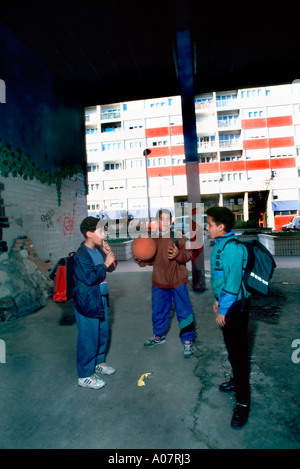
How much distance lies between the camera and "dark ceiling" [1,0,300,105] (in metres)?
5.05

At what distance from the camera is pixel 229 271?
223 centimetres

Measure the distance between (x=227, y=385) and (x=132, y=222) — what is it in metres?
34.2

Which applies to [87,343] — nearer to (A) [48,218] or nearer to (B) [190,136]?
(A) [48,218]

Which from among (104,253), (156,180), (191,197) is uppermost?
(156,180)

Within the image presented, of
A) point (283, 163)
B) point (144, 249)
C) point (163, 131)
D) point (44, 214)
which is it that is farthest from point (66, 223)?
point (283, 163)

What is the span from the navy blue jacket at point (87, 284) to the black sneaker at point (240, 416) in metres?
1.41

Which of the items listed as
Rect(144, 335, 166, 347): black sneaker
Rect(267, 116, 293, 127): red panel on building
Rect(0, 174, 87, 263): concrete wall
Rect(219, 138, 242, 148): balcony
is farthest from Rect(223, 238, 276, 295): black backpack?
Rect(267, 116, 293, 127): red panel on building

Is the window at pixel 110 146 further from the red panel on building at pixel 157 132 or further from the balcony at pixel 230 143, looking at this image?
the balcony at pixel 230 143

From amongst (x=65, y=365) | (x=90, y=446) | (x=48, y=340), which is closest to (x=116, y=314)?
(x=48, y=340)

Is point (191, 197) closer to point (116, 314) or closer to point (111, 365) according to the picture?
point (116, 314)

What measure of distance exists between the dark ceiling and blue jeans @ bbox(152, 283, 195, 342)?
4.59 meters

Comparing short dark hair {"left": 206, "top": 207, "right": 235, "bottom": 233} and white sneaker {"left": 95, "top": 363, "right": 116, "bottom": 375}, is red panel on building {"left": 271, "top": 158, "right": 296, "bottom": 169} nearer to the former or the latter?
short dark hair {"left": 206, "top": 207, "right": 235, "bottom": 233}

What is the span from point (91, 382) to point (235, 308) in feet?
5.34
